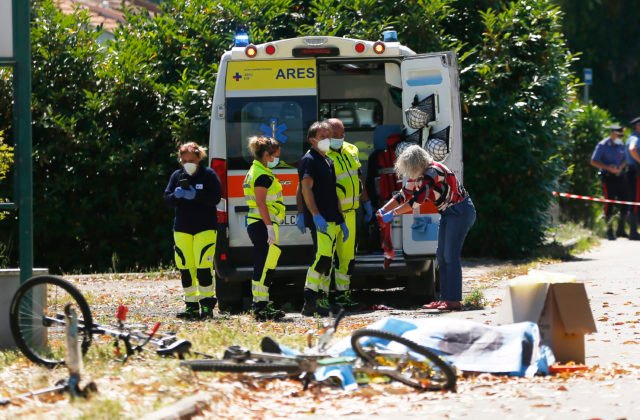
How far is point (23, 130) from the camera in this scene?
9.45m

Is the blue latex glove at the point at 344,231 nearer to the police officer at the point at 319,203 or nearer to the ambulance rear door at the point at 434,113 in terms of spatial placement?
the police officer at the point at 319,203

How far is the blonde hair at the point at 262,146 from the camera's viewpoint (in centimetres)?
1155

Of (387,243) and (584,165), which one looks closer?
(387,243)

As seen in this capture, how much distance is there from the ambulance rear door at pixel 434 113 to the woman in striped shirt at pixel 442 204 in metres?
0.28

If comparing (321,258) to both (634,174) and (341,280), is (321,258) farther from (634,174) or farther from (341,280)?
(634,174)

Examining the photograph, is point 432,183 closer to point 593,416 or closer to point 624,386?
point 624,386

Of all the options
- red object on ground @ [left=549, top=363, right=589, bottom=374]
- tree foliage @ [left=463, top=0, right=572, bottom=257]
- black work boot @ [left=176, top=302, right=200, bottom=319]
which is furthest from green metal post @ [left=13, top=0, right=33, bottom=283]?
tree foliage @ [left=463, top=0, right=572, bottom=257]

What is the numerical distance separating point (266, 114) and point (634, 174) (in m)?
10.9

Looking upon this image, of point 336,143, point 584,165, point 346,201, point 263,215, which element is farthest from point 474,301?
point 584,165

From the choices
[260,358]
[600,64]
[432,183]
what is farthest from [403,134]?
[600,64]

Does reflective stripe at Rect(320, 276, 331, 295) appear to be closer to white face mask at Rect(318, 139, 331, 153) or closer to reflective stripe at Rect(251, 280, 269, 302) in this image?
reflective stripe at Rect(251, 280, 269, 302)

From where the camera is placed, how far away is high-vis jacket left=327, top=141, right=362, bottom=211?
1206cm

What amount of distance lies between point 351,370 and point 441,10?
32.0ft

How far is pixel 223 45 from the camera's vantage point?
1675cm
